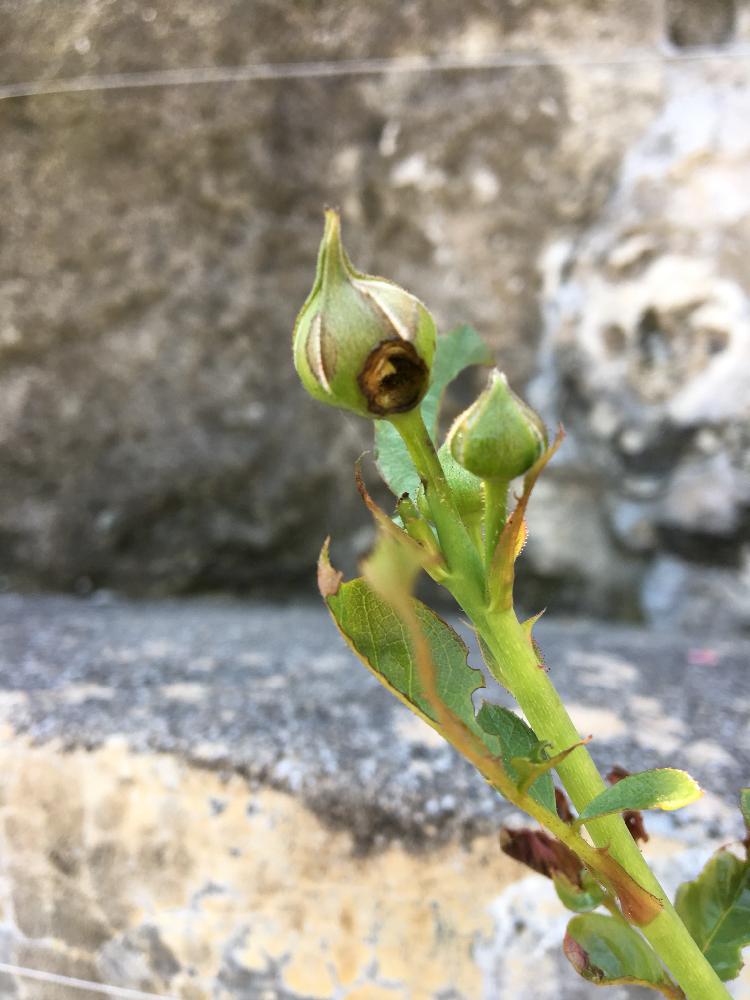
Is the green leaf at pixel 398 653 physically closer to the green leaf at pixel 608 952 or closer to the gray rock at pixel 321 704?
the green leaf at pixel 608 952

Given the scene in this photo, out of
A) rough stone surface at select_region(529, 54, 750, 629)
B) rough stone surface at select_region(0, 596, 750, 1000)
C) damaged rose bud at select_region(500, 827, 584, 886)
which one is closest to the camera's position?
damaged rose bud at select_region(500, 827, 584, 886)

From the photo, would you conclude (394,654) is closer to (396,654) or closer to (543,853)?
(396,654)

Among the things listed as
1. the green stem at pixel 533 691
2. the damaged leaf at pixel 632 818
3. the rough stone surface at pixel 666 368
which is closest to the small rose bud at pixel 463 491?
the green stem at pixel 533 691

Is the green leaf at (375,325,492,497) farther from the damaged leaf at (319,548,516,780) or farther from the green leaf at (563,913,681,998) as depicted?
the green leaf at (563,913,681,998)

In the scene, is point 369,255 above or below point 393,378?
above

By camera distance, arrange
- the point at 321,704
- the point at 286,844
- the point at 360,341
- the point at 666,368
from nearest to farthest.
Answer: the point at 360,341, the point at 286,844, the point at 321,704, the point at 666,368

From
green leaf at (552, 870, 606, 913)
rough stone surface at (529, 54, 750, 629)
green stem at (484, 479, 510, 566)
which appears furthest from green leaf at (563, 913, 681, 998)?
rough stone surface at (529, 54, 750, 629)

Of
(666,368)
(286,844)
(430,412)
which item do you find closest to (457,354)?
(430,412)

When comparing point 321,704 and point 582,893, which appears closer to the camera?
point 582,893
